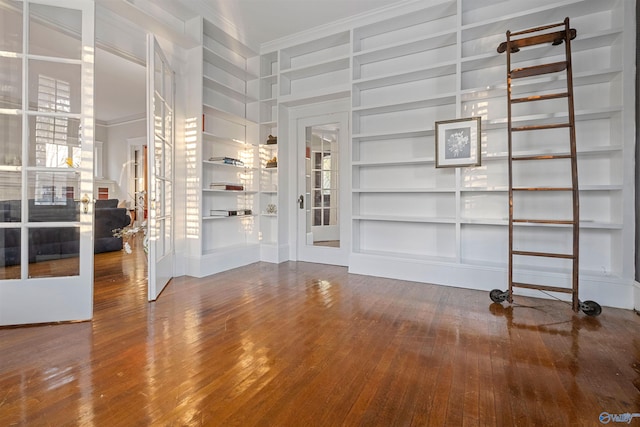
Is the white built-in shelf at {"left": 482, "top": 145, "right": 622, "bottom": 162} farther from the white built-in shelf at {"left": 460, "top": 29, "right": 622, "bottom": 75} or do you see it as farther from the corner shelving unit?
the corner shelving unit

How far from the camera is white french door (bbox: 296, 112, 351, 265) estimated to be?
Result: 4555 mm

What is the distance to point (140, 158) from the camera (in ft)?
29.2

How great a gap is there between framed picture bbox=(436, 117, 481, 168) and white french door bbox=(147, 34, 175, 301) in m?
2.89

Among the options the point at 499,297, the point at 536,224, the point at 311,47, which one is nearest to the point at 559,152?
the point at 536,224

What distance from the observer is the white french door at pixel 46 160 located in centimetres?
233

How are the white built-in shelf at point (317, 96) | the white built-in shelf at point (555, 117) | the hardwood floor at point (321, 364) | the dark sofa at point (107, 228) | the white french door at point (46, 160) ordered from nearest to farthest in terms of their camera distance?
1. the hardwood floor at point (321, 364)
2. the white french door at point (46, 160)
3. the white built-in shelf at point (555, 117)
4. the white built-in shelf at point (317, 96)
5. the dark sofa at point (107, 228)

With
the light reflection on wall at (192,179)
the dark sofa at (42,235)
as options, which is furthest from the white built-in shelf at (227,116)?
the dark sofa at (42,235)

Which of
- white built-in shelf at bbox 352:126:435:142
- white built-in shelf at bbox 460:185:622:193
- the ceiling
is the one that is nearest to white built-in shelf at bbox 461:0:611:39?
the ceiling

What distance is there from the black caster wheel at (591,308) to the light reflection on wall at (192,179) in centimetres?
387

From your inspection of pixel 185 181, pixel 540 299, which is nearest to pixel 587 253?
pixel 540 299

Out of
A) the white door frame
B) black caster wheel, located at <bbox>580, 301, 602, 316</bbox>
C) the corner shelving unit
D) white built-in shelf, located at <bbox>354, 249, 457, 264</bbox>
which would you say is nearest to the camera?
black caster wheel, located at <bbox>580, 301, 602, 316</bbox>

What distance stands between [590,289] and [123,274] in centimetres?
503

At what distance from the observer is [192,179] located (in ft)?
12.5

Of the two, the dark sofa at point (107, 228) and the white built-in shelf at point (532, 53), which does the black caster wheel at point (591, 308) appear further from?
the dark sofa at point (107, 228)
